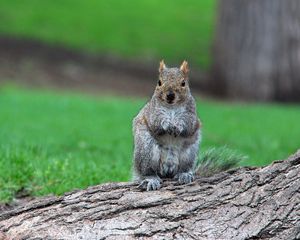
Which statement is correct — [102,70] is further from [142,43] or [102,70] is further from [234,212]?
[234,212]

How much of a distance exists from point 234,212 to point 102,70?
16020mm

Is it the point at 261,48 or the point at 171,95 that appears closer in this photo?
the point at 171,95

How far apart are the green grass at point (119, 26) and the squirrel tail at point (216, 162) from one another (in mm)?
15140

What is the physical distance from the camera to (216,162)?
604 centimetres

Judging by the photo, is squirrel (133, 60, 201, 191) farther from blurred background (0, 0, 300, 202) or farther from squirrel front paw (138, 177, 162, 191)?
blurred background (0, 0, 300, 202)

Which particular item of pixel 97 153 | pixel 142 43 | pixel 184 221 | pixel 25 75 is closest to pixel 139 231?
pixel 184 221

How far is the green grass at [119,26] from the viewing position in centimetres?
2198

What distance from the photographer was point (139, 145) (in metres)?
5.72

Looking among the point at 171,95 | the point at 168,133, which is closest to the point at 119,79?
the point at 168,133

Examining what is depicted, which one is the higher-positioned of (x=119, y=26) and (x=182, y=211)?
(x=119, y=26)

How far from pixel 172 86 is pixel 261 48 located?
39.6 ft

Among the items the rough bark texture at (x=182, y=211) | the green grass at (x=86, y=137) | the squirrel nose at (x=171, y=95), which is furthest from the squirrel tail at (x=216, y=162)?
the green grass at (x=86, y=137)

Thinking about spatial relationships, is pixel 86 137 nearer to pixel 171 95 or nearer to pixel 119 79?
pixel 171 95

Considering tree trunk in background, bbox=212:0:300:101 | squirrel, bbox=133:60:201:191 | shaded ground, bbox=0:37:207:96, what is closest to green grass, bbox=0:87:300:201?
tree trunk in background, bbox=212:0:300:101
